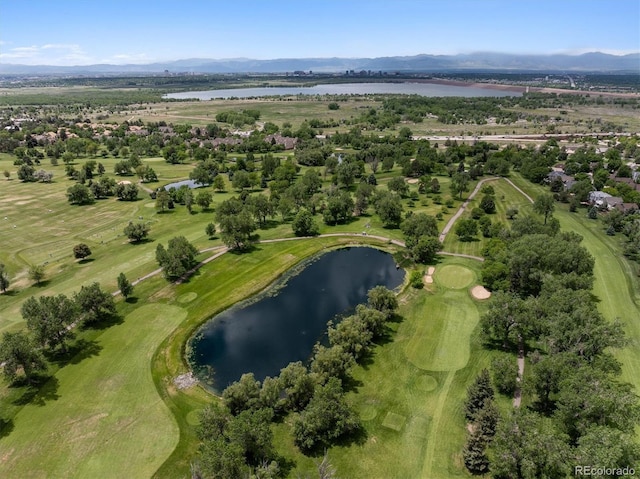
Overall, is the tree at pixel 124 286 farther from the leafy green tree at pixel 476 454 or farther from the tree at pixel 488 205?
the tree at pixel 488 205

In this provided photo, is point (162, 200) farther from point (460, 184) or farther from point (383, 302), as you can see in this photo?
point (460, 184)

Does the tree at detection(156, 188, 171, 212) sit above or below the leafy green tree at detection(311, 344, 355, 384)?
above

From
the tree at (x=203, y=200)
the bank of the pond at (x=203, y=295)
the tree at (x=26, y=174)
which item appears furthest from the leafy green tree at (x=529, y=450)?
the tree at (x=26, y=174)

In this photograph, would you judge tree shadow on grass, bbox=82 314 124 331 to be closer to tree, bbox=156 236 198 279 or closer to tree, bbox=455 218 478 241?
tree, bbox=156 236 198 279

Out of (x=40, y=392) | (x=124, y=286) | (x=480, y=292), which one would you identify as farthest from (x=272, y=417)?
(x=480, y=292)

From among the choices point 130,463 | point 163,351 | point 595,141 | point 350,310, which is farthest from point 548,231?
point 595,141

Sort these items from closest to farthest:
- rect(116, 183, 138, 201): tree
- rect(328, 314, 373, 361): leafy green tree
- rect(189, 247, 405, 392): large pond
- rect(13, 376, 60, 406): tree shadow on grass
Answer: rect(13, 376, 60, 406): tree shadow on grass
rect(328, 314, 373, 361): leafy green tree
rect(189, 247, 405, 392): large pond
rect(116, 183, 138, 201): tree

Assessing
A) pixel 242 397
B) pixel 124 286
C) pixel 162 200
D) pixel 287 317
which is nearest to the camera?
pixel 242 397

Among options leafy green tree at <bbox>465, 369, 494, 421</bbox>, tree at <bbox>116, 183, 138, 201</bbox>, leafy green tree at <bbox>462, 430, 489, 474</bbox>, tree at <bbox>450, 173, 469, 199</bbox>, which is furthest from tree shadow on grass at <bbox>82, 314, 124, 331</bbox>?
tree at <bbox>450, 173, 469, 199</bbox>
